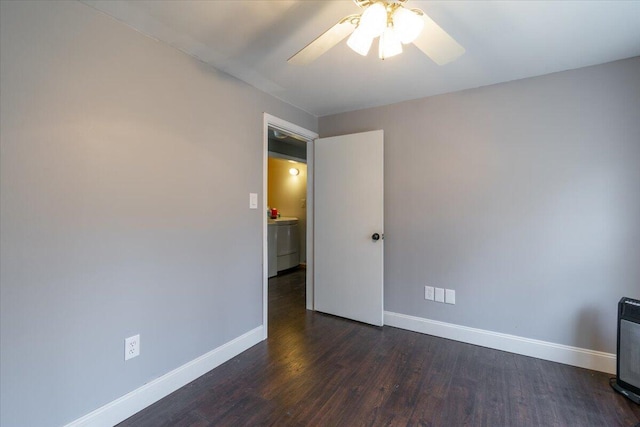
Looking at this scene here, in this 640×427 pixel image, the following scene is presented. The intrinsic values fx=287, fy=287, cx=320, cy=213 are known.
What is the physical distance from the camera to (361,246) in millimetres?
2982

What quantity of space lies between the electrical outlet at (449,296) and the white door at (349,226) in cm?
59

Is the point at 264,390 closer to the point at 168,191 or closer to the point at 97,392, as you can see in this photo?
the point at 97,392

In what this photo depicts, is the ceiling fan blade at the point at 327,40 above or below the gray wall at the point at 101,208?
above

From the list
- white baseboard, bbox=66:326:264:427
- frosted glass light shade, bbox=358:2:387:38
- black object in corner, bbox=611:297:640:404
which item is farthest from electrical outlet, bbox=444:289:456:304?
frosted glass light shade, bbox=358:2:387:38

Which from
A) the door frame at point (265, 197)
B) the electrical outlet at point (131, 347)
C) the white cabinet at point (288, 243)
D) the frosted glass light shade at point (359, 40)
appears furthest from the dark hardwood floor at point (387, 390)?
the white cabinet at point (288, 243)

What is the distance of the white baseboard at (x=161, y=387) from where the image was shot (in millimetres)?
1525

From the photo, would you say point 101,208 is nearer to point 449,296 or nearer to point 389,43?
point 389,43

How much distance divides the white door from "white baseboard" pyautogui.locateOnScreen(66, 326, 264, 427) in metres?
1.06

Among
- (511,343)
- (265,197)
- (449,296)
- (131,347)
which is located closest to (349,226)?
(265,197)

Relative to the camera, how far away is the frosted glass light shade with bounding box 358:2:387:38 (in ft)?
3.79

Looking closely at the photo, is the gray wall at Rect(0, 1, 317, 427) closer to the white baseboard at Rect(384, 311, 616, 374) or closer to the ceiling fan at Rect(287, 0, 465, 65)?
the ceiling fan at Rect(287, 0, 465, 65)

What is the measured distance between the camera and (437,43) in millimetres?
1363

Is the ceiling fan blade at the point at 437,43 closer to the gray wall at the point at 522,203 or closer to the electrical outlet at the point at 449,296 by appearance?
the gray wall at the point at 522,203

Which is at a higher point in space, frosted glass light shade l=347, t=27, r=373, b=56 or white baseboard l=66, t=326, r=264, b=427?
frosted glass light shade l=347, t=27, r=373, b=56
